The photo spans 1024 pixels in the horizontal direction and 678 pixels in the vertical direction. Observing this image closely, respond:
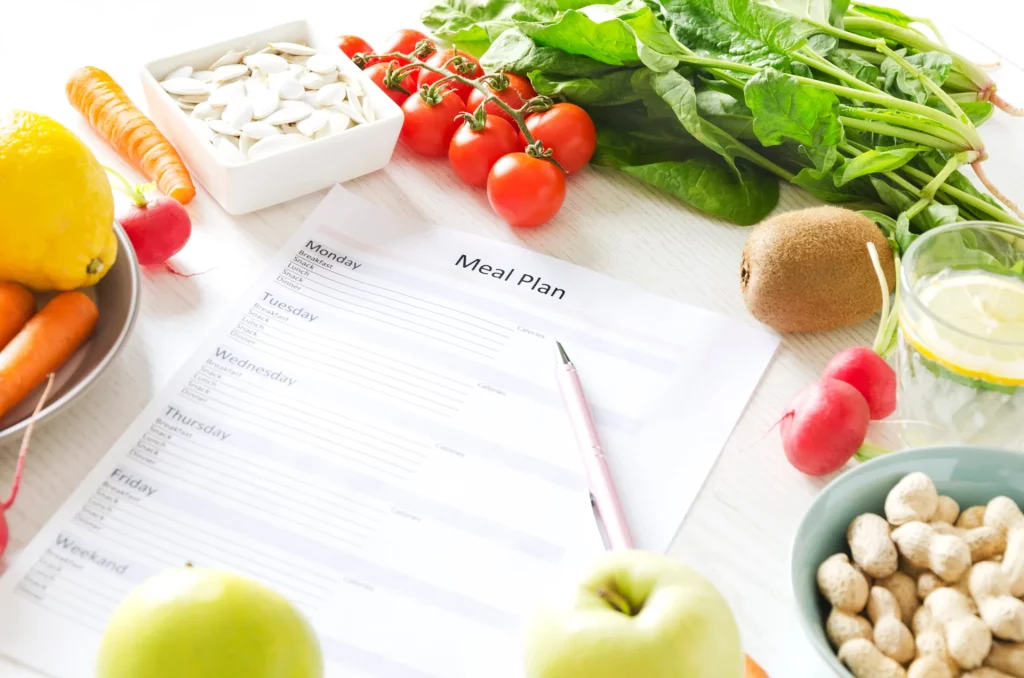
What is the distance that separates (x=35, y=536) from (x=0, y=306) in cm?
16

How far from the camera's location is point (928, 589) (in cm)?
54

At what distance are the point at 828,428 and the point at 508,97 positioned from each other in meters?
0.45

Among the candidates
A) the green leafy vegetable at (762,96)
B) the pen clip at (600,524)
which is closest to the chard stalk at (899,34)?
the green leafy vegetable at (762,96)

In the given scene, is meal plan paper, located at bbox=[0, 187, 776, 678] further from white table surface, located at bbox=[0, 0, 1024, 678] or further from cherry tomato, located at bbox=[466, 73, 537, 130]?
cherry tomato, located at bbox=[466, 73, 537, 130]

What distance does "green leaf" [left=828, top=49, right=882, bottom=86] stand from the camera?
0.89 m

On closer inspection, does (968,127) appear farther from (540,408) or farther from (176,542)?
(176,542)

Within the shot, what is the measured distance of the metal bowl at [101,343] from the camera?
2.07 ft

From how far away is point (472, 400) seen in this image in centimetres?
71

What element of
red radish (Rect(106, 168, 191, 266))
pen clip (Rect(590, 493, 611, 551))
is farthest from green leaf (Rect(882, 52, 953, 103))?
red radish (Rect(106, 168, 191, 266))

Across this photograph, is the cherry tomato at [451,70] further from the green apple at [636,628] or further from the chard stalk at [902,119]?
the green apple at [636,628]

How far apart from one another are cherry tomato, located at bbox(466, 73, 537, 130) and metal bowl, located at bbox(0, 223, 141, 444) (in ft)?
1.14

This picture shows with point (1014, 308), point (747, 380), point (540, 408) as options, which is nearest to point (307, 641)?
point (540, 408)

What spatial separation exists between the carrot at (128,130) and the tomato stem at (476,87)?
8.4 inches

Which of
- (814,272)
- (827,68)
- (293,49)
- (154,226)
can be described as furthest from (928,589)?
(293,49)
